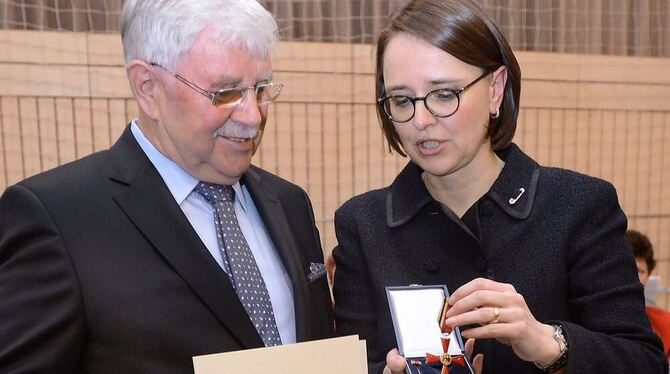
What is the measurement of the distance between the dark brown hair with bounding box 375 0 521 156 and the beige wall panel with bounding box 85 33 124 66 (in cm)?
275

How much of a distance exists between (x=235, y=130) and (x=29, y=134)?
2791 millimetres

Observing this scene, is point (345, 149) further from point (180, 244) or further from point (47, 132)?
point (180, 244)

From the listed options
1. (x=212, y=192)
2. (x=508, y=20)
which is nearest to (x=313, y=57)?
(x=508, y=20)

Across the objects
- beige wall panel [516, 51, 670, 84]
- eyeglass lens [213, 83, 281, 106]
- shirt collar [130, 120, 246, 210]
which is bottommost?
shirt collar [130, 120, 246, 210]

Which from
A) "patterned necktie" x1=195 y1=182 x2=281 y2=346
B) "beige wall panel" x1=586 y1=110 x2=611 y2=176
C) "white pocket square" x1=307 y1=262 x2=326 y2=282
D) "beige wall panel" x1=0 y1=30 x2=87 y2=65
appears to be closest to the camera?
"patterned necktie" x1=195 y1=182 x2=281 y2=346

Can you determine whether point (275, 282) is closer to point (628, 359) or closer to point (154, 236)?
point (154, 236)

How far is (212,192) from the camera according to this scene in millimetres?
1637

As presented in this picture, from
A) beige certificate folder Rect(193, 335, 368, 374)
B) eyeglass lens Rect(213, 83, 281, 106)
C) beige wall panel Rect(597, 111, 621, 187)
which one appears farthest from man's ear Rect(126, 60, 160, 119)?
beige wall panel Rect(597, 111, 621, 187)

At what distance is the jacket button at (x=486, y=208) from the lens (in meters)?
1.64

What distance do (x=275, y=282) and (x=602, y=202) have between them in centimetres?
80

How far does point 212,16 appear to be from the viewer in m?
1.50

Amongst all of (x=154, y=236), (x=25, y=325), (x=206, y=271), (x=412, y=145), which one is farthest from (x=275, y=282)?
(x=25, y=325)

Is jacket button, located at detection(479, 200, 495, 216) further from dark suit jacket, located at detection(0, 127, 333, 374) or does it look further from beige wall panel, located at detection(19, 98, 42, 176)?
beige wall panel, located at detection(19, 98, 42, 176)

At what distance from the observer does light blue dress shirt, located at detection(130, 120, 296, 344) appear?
5.21 ft
